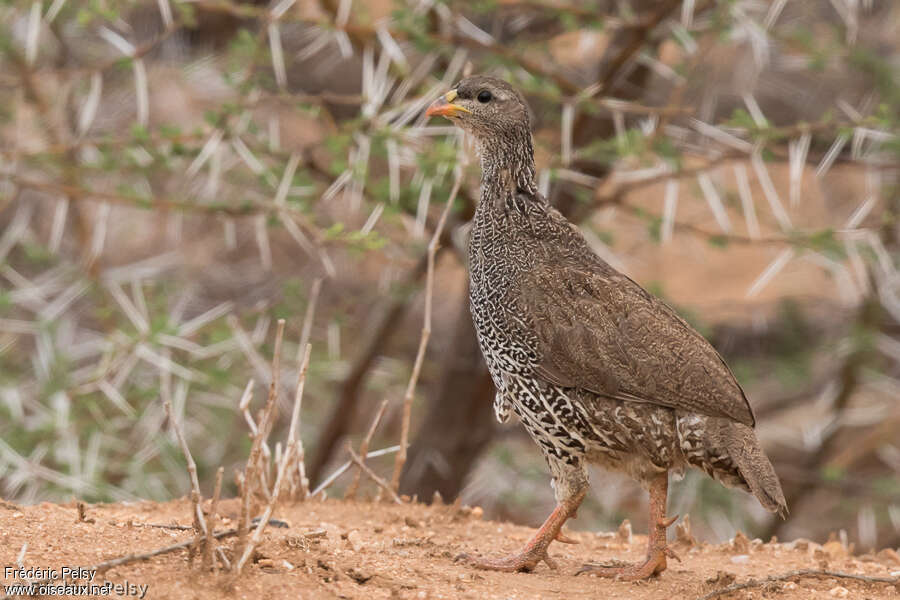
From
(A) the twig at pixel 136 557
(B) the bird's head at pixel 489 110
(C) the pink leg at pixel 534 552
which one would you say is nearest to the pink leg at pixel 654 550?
(C) the pink leg at pixel 534 552

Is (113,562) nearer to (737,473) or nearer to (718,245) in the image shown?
(737,473)

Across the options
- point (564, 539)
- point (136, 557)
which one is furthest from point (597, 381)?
point (136, 557)

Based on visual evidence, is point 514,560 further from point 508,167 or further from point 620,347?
point 508,167

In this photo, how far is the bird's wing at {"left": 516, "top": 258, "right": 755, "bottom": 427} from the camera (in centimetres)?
430

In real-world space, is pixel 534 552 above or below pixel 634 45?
below

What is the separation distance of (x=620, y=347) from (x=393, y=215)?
2.67 meters

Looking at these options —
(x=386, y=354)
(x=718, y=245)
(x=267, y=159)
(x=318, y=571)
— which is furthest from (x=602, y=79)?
(x=318, y=571)

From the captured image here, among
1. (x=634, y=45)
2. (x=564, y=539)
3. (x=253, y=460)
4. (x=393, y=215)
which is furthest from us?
(x=634, y=45)

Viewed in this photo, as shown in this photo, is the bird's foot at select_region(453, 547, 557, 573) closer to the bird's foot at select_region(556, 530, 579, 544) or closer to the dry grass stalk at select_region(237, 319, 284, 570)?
the bird's foot at select_region(556, 530, 579, 544)

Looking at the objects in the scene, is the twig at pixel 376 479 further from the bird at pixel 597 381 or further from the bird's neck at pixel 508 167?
the bird's neck at pixel 508 167

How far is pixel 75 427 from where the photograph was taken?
25.0 feet

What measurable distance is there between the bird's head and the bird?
447mm

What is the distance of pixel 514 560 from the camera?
14.8ft

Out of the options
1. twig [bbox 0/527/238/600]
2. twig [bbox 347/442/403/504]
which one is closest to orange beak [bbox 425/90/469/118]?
twig [bbox 347/442/403/504]
